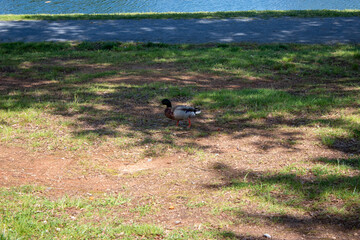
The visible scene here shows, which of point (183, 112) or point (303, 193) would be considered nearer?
point (303, 193)

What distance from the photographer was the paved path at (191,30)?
10812 mm

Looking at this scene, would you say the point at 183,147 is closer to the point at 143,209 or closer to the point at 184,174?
the point at 184,174

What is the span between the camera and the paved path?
10812 mm

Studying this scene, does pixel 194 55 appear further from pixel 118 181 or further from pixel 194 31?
pixel 118 181

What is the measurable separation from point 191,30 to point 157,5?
951 cm

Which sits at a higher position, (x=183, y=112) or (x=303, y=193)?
(x=183, y=112)

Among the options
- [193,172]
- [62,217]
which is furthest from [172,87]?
[62,217]

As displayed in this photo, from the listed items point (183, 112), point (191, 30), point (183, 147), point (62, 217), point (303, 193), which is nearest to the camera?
point (62, 217)

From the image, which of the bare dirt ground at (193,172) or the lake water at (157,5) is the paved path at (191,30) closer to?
the bare dirt ground at (193,172)

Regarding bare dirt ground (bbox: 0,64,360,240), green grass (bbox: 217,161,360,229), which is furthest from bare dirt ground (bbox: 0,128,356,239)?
green grass (bbox: 217,161,360,229)

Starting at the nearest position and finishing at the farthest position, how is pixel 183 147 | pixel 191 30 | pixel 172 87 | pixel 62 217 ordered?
pixel 62 217 < pixel 183 147 < pixel 172 87 < pixel 191 30

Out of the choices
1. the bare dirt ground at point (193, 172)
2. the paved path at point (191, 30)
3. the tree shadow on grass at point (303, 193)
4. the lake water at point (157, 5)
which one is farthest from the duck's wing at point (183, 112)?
the lake water at point (157, 5)

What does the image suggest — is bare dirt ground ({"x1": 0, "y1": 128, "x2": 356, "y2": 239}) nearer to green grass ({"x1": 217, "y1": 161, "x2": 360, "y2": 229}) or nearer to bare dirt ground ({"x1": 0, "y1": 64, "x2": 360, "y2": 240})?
bare dirt ground ({"x1": 0, "y1": 64, "x2": 360, "y2": 240})

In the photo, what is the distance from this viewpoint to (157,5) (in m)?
20.6
